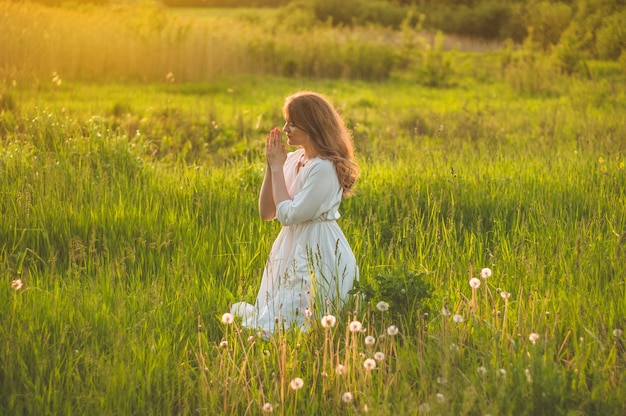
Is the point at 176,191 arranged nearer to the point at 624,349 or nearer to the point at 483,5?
the point at 624,349

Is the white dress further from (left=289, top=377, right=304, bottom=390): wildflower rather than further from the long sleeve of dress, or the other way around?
(left=289, top=377, right=304, bottom=390): wildflower

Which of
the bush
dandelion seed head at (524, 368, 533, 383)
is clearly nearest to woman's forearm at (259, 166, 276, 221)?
dandelion seed head at (524, 368, 533, 383)

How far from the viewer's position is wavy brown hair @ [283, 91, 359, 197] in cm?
414

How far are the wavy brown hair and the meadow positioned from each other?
0.57m

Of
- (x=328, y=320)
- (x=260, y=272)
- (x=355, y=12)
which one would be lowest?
(x=260, y=272)

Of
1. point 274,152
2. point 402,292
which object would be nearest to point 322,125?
point 274,152

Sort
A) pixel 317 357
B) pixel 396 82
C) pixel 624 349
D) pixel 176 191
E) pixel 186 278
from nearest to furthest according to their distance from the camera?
pixel 317 357
pixel 624 349
pixel 186 278
pixel 176 191
pixel 396 82

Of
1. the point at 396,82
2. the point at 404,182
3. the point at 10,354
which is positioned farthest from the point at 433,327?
the point at 396,82

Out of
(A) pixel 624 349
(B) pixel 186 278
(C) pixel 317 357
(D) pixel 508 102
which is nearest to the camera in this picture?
(C) pixel 317 357

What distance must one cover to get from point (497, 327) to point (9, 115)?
280 inches

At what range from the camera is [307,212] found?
405cm

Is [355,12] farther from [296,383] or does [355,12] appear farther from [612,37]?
[296,383]

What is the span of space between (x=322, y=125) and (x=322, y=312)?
3.46ft

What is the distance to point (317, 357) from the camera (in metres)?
3.29
